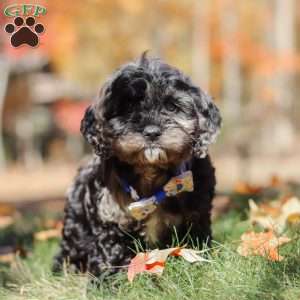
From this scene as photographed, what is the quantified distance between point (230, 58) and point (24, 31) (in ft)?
103

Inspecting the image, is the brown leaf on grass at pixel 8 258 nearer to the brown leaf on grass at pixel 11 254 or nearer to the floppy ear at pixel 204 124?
the brown leaf on grass at pixel 11 254

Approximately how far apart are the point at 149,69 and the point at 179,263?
1.19 m

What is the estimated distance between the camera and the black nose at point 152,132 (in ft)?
12.4

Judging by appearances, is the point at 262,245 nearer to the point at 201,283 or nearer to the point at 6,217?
the point at 201,283

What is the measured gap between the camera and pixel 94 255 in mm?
4387

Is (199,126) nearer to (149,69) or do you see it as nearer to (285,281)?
(149,69)

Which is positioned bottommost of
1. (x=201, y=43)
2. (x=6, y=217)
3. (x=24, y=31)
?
(x=6, y=217)

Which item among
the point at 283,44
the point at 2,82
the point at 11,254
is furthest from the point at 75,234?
the point at 283,44

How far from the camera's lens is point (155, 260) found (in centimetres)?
374

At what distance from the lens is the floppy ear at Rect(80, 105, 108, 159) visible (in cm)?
409

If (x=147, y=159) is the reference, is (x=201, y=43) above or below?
above

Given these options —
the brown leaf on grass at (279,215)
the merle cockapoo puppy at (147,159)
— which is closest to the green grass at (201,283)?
the merle cockapoo puppy at (147,159)

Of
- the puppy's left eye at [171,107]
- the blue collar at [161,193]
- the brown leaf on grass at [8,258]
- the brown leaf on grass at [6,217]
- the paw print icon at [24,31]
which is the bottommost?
the brown leaf on grass at [6,217]

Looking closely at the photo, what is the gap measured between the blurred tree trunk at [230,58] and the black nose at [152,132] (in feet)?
84.1
